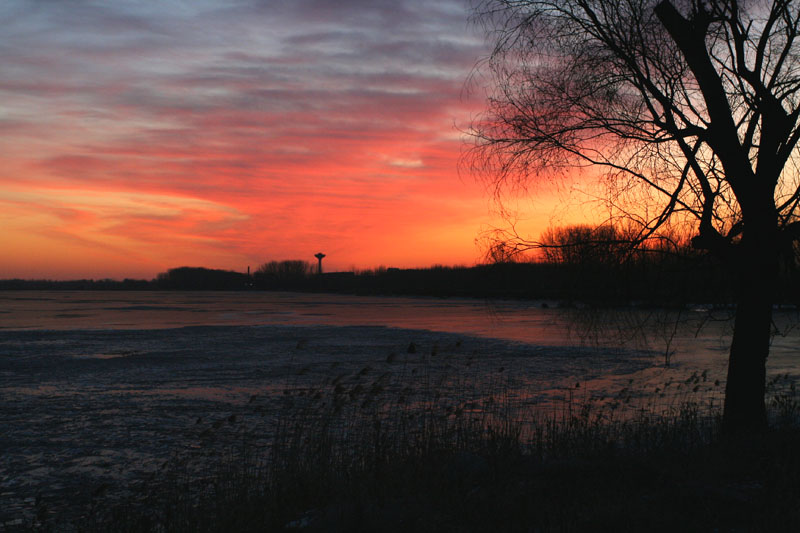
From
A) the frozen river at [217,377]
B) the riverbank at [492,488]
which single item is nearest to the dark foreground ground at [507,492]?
the riverbank at [492,488]

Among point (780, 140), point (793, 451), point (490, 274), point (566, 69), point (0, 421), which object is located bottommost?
point (0, 421)

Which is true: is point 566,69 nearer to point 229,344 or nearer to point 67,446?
point 67,446

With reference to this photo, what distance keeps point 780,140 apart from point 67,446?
11332 mm

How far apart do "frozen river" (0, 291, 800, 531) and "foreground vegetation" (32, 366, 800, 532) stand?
87 cm

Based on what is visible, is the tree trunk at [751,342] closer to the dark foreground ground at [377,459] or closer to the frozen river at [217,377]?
the dark foreground ground at [377,459]

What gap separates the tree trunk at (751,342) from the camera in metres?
8.29

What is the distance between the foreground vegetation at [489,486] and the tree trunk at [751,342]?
0.39 m

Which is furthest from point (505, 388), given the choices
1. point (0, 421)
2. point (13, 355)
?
point (13, 355)

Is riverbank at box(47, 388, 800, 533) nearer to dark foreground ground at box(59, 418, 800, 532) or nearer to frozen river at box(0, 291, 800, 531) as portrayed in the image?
dark foreground ground at box(59, 418, 800, 532)

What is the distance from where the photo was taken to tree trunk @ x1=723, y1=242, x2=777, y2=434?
8289 mm

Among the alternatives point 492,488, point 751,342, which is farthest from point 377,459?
point 751,342

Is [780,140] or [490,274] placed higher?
[780,140]

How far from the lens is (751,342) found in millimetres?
8531

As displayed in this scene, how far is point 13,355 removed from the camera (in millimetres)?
21375
